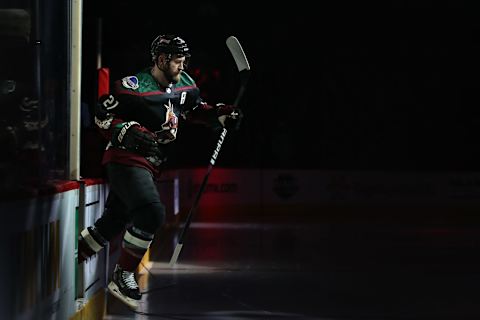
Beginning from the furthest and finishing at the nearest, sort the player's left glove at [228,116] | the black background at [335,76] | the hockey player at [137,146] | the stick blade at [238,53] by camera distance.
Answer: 1. the black background at [335,76]
2. the stick blade at [238,53]
3. the player's left glove at [228,116]
4. the hockey player at [137,146]

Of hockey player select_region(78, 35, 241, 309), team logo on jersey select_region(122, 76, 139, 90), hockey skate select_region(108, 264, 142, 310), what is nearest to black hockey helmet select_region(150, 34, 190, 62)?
hockey player select_region(78, 35, 241, 309)

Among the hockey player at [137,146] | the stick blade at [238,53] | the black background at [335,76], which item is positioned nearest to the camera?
the hockey player at [137,146]

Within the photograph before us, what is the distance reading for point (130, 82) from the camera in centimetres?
545

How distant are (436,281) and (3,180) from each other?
6.02m

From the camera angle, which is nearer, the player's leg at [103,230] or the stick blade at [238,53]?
the player's leg at [103,230]

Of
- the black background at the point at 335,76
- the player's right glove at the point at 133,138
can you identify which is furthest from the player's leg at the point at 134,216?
the black background at the point at 335,76

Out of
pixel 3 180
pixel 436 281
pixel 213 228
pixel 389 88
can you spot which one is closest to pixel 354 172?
pixel 389 88

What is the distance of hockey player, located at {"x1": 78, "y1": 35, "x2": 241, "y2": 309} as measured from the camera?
5418mm

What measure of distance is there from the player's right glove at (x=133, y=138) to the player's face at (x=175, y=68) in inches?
13.8

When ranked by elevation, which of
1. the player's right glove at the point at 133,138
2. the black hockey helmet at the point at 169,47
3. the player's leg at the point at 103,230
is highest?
the black hockey helmet at the point at 169,47

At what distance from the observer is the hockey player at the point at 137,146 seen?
213 inches

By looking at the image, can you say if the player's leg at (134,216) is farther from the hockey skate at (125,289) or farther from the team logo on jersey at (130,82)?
the team logo on jersey at (130,82)

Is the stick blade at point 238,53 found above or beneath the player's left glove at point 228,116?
above

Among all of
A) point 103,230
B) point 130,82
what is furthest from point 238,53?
point 103,230
